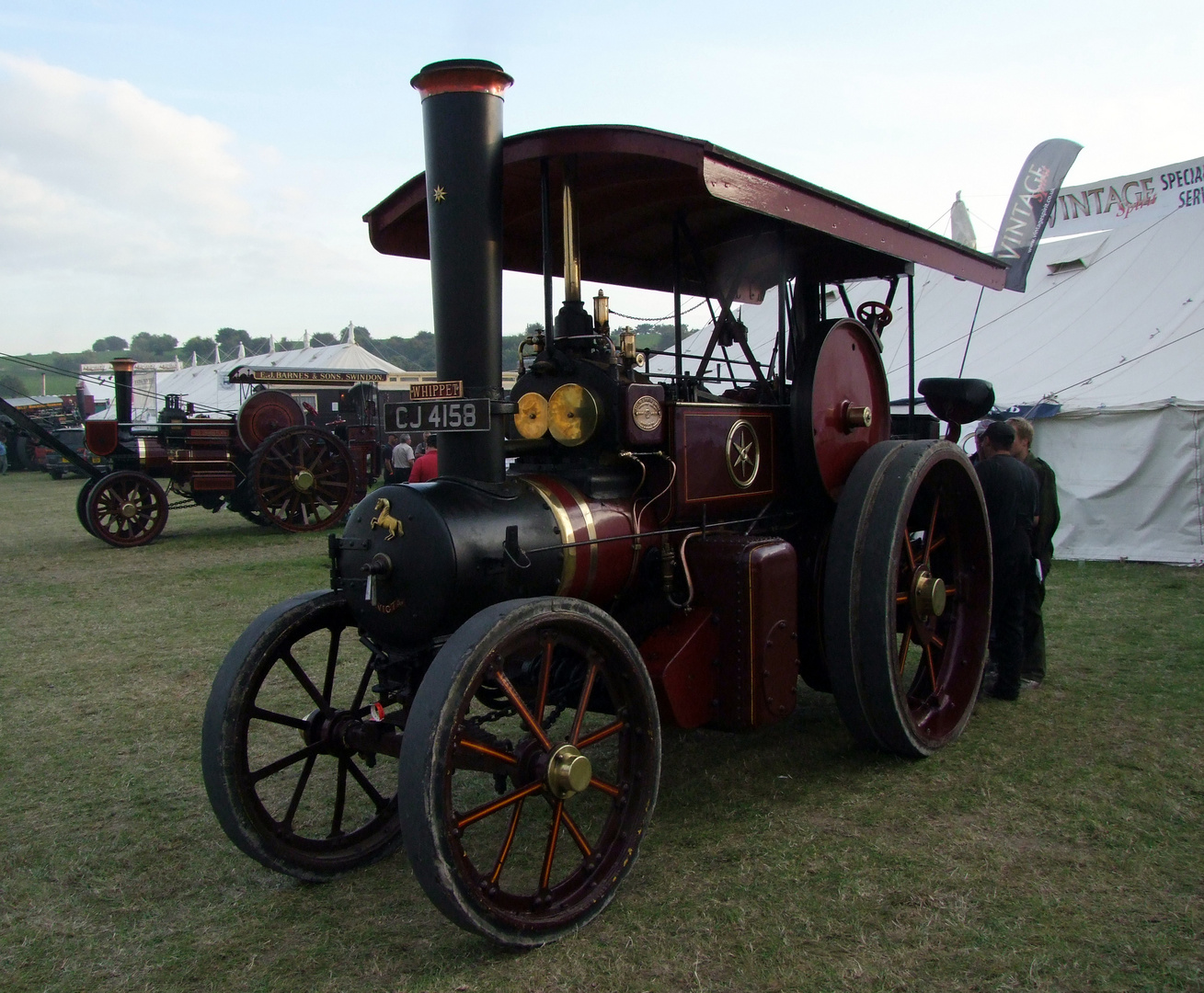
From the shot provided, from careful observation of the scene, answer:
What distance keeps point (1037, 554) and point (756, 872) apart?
2.53 metres

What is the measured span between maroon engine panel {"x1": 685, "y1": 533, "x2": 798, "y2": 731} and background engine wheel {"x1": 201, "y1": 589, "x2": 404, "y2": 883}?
0.97 m

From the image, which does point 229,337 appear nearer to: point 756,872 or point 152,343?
point 152,343

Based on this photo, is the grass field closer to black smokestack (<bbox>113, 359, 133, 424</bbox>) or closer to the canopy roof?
the canopy roof

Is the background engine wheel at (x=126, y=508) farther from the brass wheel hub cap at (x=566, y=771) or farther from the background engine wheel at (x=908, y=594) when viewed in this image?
the brass wheel hub cap at (x=566, y=771)

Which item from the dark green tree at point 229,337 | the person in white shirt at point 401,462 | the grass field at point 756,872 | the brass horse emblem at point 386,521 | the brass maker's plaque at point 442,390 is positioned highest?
the dark green tree at point 229,337

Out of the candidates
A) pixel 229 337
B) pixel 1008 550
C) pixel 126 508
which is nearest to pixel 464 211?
pixel 1008 550

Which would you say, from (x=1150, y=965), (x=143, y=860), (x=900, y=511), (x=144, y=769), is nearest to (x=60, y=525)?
(x=144, y=769)

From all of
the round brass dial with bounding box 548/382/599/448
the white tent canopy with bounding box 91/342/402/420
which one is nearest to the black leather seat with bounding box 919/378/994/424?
the round brass dial with bounding box 548/382/599/448

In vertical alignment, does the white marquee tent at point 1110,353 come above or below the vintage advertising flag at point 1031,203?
below

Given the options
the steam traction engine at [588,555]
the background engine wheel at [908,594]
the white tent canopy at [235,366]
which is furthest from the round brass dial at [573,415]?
the white tent canopy at [235,366]

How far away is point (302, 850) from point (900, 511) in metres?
2.05

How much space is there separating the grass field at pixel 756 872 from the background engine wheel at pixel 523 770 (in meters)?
0.12

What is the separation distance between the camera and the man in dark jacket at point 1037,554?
4.27 metres

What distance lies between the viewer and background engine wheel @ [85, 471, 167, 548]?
991 cm
